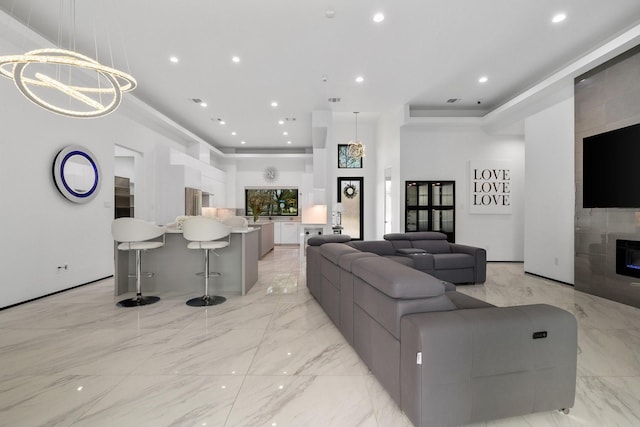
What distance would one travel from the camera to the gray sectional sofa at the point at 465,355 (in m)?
1.40

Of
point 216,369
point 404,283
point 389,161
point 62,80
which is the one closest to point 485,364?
point 404,283

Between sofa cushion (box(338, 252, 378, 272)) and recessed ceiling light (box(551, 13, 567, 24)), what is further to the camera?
recessed ceiling light (box(551, 13, 567, 24))

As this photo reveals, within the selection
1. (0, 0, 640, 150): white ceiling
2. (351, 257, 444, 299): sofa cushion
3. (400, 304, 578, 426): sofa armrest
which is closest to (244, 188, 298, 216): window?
(0, 0, 640, 150): white ceiling

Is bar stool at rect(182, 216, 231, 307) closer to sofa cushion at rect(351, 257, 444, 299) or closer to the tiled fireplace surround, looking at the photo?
sofa cushion at rect(351, 257, 444, 299)

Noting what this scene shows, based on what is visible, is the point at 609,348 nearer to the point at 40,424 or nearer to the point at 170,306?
the point at 40,424

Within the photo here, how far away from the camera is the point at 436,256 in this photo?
15.1 feet

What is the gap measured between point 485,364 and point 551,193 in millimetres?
5123

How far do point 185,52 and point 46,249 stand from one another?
3.29 metres

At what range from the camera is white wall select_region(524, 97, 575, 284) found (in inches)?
191

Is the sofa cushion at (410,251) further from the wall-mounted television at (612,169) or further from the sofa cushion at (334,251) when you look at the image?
the wall-mounted television at (612,169)

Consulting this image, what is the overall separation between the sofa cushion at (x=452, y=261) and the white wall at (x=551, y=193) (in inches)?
67.8

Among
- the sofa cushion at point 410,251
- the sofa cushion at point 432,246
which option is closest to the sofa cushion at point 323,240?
the sofa cushion at point 410,251

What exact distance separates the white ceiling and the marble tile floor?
3.12m

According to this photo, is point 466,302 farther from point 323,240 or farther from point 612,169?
point 612,169
